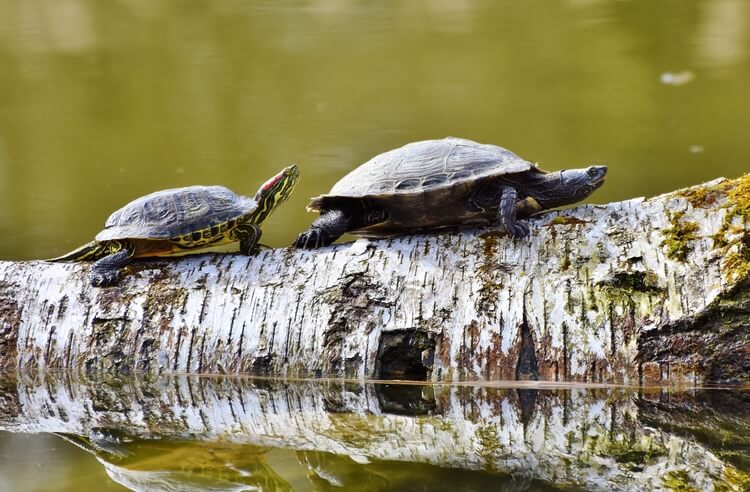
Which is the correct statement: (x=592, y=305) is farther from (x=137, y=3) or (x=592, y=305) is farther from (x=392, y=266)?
(x=137, y=3)

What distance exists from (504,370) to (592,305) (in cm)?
50

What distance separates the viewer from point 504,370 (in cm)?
398

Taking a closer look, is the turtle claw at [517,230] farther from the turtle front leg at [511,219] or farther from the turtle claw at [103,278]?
the turtle claw at [103,278]

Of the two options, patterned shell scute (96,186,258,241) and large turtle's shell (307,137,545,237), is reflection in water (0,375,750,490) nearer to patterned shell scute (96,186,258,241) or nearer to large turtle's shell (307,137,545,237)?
patterned shell scute (96,186,258,241)

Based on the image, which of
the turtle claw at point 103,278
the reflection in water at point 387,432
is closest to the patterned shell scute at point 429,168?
the reflection in water at point 387,432

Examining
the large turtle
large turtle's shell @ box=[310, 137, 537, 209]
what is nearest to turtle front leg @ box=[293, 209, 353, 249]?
the large turtle

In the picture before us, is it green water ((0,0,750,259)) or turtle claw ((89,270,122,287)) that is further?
green water ((0,0,750,259))

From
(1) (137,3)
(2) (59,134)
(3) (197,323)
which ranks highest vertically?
(1) (137,3)

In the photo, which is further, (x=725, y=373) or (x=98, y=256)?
(x=98, y=256)

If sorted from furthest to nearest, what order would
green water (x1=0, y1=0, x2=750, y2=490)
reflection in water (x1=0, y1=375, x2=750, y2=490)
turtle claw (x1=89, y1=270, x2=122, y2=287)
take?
turtle claw (x1=89, y1=270, x2=122, y2=287) < green water (x1=0, y1=0, x2=750, y2=490) < reflection in water (x1=0, y1=375, x2=750, y2=490)

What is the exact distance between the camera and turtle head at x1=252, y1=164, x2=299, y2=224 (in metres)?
4.98

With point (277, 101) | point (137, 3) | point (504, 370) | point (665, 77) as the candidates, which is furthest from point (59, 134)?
point (504, 370)

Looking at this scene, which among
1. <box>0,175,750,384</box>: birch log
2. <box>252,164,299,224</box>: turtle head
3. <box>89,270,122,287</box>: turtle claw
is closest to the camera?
<box>0,175,750,384</box>: birch log

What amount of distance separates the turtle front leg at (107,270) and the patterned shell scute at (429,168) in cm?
119
